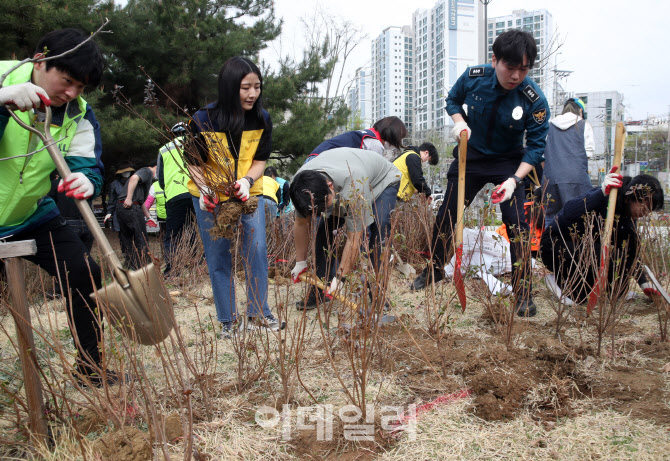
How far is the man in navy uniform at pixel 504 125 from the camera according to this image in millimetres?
2902

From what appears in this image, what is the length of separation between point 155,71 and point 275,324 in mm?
6109

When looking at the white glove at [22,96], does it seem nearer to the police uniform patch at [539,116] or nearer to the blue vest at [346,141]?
the blue vest at [346,141]

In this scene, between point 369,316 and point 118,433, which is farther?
point 369,316

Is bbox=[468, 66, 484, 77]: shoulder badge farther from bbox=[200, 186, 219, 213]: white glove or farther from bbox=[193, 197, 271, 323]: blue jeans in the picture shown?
bbox=[200, 186, 219, 213]: white glove

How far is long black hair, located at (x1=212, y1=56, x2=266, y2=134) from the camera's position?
261 centimetres

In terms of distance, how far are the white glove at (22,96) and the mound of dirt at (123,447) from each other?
45.9 inches

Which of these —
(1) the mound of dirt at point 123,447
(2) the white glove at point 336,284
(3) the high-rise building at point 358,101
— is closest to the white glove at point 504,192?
(2) the white glove at point 336,284

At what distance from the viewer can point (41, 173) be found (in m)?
1.97

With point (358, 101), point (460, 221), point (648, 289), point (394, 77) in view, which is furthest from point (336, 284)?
point (394, 77)

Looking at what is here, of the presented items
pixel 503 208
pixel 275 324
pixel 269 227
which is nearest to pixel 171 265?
pixel 269 227

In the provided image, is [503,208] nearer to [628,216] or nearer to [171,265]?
[628,216]

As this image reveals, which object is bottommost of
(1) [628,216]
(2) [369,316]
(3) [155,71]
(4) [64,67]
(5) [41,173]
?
(2) [369,316]

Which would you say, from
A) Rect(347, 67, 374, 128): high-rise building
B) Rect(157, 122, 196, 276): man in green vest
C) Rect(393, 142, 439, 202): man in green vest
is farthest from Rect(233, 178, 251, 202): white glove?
Rect(347, 67, 374, 128): high-rise building

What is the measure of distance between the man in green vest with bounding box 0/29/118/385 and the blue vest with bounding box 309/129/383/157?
1.87 meters
